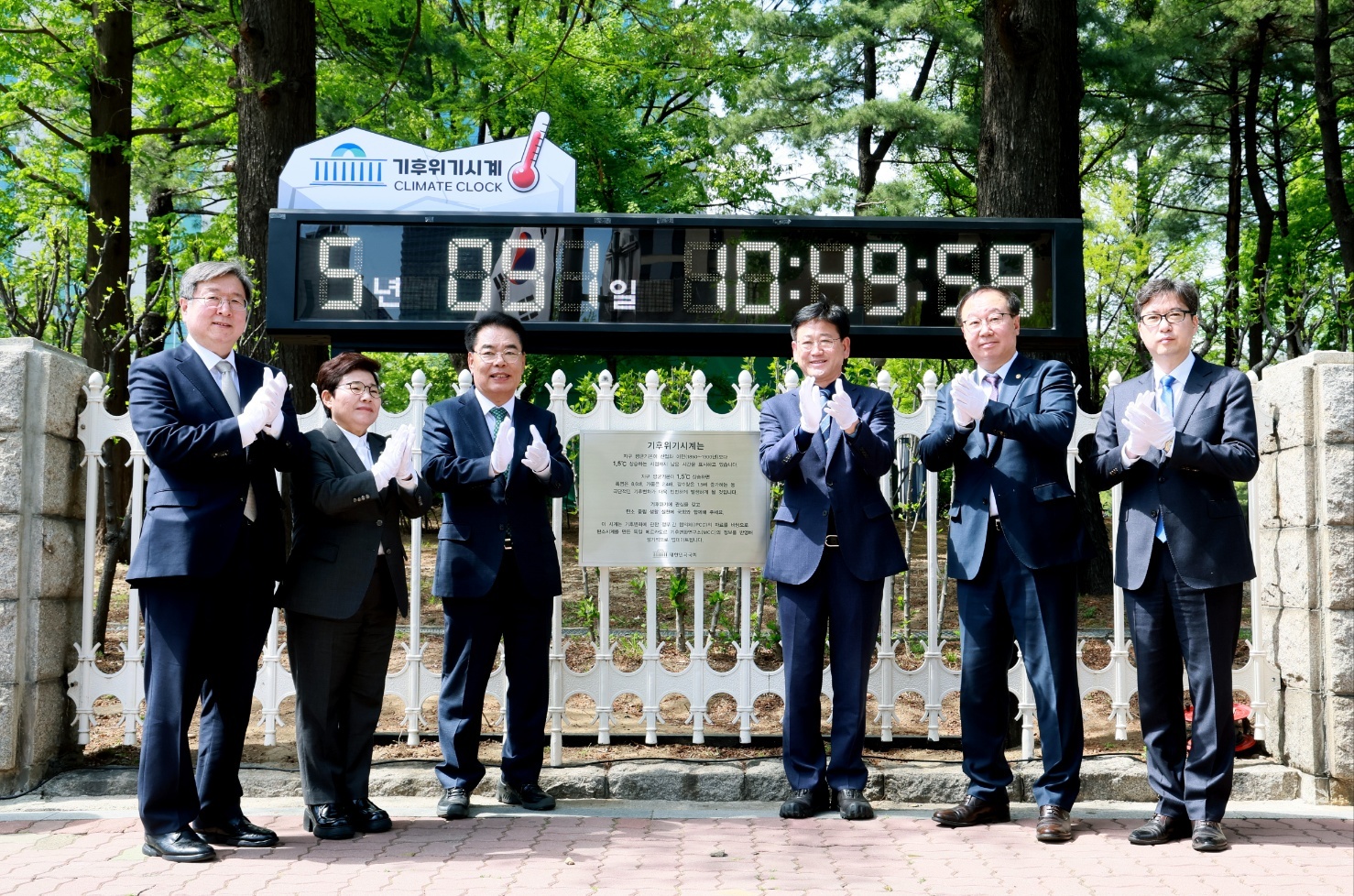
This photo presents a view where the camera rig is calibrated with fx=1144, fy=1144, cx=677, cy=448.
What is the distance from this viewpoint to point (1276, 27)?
17422 millimetres

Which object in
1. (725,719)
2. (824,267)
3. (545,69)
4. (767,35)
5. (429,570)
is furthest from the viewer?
(767,35)

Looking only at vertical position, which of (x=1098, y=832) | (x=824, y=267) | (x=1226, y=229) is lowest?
(x=1098, y=832)

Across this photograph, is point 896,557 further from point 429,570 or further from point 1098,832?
point 429,570

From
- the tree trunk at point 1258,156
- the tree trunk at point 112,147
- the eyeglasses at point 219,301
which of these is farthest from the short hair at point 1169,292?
the tree trunk at point 1258,156

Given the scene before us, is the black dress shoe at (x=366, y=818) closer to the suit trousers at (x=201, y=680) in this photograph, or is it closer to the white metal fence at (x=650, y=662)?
the suit trousers at (x=201, y=680)

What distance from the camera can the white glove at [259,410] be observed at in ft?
13.4

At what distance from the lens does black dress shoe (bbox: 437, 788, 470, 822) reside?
4703 millimetres

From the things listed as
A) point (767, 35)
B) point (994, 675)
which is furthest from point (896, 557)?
point (767, 35)

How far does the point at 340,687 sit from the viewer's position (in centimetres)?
446

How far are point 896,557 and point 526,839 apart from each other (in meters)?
1.87

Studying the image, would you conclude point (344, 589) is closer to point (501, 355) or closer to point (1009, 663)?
point (501, 355)

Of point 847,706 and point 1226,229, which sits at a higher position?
point 1226,229

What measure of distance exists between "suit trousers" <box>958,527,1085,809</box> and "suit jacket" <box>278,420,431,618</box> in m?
2.31

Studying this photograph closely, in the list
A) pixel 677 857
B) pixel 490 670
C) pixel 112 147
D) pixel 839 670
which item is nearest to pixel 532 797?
pixel 490 670
